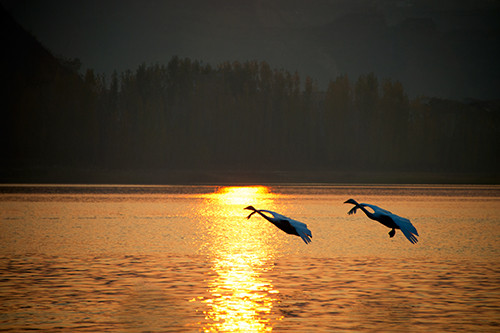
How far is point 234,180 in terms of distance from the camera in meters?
126

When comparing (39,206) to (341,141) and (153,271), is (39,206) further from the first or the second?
(341,141)

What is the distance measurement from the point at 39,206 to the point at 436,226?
32202 mm

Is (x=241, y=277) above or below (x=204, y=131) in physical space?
below

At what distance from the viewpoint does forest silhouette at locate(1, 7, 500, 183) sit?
124688 millimetres

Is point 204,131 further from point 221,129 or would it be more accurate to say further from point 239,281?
point 239,281

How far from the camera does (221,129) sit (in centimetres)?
14462

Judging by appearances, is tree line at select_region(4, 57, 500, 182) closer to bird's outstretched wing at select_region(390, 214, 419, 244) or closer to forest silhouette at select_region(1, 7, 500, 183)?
forest silhouette at select_region(1, 7, 500, 183)

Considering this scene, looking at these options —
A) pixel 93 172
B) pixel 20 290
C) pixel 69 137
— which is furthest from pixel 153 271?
pixel 69 137

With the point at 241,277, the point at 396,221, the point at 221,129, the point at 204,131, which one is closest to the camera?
the point at 396,221

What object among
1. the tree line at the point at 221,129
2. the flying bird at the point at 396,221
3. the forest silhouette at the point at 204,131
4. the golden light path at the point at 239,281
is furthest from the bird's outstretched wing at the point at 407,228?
the tree line at the point at 221,129

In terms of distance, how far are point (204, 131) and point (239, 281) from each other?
123922 millimetres

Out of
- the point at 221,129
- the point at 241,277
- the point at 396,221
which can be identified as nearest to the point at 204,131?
the point at 221,129

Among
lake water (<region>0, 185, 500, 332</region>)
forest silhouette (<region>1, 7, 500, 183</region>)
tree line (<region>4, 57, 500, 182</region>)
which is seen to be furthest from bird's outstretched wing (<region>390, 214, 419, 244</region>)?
tree line (<region>4, 57, 500, 182</region>)

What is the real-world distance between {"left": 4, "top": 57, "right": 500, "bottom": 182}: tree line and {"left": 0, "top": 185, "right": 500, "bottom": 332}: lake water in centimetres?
8365
